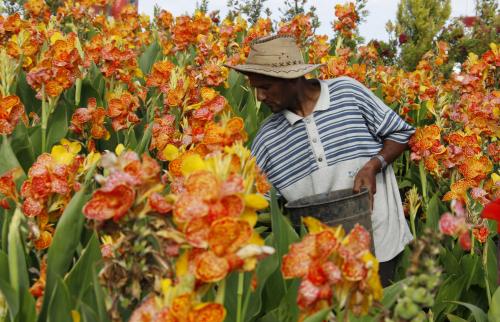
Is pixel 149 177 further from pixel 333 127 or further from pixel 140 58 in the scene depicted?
pixel 140 58

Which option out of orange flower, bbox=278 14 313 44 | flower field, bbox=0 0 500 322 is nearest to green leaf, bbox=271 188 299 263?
flower field, bbox=0 0 500 322

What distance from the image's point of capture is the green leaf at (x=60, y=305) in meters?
1.26

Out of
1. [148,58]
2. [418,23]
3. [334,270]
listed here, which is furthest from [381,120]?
[418,23]

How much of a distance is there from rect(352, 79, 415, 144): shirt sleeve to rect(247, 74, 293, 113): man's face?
0.92 ft

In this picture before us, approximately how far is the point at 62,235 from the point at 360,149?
127cm

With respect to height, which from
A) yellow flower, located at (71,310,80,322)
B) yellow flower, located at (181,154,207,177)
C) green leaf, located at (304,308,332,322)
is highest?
yellow flower, located at (181,154,207,177)

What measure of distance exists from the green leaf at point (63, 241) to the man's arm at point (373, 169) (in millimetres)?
1052

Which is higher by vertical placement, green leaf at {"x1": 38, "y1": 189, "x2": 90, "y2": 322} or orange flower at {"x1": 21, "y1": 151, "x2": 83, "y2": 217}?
orange flower at {"x1": 21, "y1": 151, "x2": 83, "y2": 217}

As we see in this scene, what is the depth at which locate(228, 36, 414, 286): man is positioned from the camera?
232 centimetres

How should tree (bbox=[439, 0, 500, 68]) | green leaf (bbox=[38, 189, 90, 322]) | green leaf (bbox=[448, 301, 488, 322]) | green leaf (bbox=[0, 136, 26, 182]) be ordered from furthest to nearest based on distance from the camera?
1. tree (bbox=[439, 0, 500, 68])
2. green leaf (bbox=[0, 136, 26, 182])
3. green leaf (bbox=[448, 301, 488, 322])
4. green leaf (bbox=[38, 189, 90, 322])

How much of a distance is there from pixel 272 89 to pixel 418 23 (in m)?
10.0

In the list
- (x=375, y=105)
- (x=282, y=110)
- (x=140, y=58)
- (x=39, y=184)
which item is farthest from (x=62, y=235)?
(x=140, y=58)

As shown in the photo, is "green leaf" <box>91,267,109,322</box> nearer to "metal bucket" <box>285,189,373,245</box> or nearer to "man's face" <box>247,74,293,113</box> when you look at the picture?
"metal bucket" <box>285,189,373,245</box>

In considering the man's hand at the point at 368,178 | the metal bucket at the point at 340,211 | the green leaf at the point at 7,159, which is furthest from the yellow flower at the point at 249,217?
the man's hand at the point at 368,178
